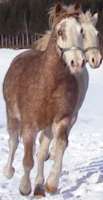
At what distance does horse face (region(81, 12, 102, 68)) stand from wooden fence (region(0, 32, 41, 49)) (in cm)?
2289

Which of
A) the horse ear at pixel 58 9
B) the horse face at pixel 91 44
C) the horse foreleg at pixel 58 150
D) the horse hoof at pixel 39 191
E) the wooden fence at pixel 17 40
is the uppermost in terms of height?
the horse ear at pixel 58 9

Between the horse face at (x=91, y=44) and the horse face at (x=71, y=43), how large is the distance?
0.19 feet

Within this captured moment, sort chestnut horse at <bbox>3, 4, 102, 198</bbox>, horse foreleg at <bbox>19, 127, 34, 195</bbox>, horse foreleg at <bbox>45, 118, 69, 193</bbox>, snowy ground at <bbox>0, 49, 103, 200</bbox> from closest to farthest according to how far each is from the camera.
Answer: chestnut horse at <bbox>3, 4, 102, 198</bbox> < horse foreleg at <bbox>45, 118, 69, 193</bbox> < horse foreleg at <bbox>19, 127, 34, 195</bbox> < snowy ground at <bbox>0, 49, 103, 200</bbox>

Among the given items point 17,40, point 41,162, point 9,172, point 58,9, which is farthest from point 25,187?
point 17,40

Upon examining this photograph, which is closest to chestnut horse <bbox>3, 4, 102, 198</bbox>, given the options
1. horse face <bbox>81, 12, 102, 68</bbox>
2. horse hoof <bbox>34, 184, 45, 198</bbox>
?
horse hoof <bbox>34, 184, 45, 198</bbox>

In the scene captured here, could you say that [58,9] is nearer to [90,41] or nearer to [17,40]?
[90,41]

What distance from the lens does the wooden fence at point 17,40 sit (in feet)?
94.9

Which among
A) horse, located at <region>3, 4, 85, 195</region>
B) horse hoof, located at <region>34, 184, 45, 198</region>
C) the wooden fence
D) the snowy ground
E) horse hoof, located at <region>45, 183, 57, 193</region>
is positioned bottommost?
the wooden fence

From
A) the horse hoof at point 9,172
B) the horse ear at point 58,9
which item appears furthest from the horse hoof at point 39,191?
the horse ear at point 58,9

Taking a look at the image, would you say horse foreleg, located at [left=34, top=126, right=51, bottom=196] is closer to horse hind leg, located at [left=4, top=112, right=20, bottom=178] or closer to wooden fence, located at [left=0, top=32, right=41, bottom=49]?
horse hind leg, located at [left=4, top=112, right=20, bottom=178]

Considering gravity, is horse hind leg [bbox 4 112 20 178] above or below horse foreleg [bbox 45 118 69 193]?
below

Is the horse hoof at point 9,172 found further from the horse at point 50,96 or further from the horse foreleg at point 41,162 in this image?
the horse at point 50,96

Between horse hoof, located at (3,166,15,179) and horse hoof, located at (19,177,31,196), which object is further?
horse hoof, located at (3,166,15,179)

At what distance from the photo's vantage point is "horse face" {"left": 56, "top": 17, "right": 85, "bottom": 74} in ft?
17.7
